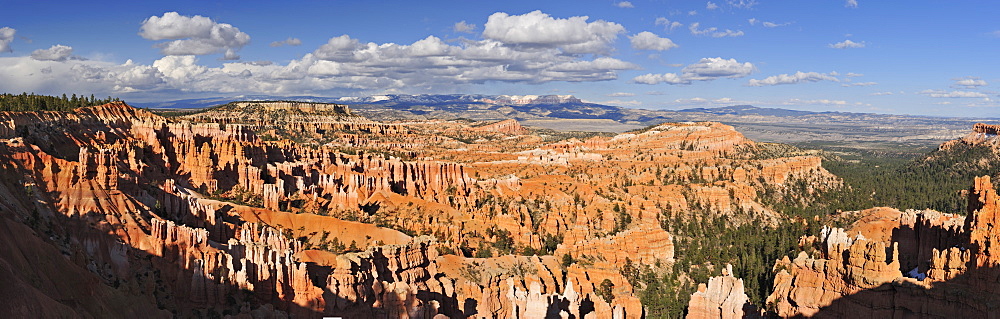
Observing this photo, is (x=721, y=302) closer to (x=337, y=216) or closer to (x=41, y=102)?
(x=337, y=216)

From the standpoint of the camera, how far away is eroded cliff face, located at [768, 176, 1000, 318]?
135ft

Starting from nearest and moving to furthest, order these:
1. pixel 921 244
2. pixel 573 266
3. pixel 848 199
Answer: pixel 921 244 < pixel 573 266 < pixel 848 199

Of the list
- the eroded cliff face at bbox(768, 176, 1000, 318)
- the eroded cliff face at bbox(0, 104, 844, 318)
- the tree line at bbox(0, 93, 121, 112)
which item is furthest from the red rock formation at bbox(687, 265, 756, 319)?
the tree line at bbox(0, 93, 121, 112)

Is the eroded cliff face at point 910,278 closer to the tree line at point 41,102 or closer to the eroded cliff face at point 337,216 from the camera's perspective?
the eroded cliff face at point 337,216

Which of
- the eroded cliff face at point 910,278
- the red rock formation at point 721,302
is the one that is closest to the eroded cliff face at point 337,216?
the red rock formation at point 721,302

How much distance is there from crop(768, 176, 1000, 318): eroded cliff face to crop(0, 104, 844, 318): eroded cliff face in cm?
1330

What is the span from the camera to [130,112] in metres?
86.5

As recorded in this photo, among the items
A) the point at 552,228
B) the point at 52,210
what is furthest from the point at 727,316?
the point at 52,210

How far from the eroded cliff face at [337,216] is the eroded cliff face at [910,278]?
43.6ft

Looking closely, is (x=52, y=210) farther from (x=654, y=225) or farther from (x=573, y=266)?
(x=654, y=225)

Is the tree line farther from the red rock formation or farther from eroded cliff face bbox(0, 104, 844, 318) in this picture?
the red rock formation

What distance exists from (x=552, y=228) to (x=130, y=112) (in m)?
53.1

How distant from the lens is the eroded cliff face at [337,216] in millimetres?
40875

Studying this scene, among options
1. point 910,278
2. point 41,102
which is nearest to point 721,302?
point 910,278
